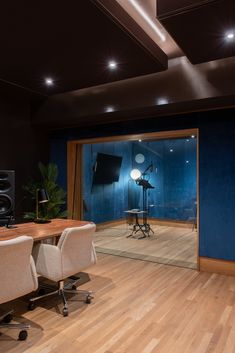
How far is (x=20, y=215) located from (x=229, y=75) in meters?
4.05

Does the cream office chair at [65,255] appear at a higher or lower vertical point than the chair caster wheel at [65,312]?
higher

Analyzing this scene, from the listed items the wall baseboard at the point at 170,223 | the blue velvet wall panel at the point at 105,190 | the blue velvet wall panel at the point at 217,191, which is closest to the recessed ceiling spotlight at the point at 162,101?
the blue velvet wall panel at the point at 217,191

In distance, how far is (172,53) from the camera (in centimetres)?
331

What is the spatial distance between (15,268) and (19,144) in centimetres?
331

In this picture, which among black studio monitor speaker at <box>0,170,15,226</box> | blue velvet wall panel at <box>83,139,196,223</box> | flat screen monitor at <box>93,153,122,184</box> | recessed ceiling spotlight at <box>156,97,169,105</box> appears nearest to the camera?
recessed ceiling spotlight at <box>156,97,169,105</box>

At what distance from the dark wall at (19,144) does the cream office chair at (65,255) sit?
2.51 m

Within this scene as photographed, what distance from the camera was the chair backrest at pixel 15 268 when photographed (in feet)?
6.32

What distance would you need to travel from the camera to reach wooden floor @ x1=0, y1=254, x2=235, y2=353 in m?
2.11

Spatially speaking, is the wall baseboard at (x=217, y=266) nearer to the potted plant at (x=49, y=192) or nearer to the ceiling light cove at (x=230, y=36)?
the potted plant at (x=49, y=192)

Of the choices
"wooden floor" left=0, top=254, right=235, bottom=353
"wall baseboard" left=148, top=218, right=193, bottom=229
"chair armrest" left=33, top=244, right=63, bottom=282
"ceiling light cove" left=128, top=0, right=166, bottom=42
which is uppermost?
"ceiling light cove" left=128, top=0, right=166, bottom=42

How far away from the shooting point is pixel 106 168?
6867mm

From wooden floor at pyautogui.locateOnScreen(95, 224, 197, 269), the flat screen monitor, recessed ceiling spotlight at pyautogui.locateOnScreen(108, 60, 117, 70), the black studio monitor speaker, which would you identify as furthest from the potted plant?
recessed ceiling spotlight at pyautogui.locateOnScreen(108, 60, 117, 70)

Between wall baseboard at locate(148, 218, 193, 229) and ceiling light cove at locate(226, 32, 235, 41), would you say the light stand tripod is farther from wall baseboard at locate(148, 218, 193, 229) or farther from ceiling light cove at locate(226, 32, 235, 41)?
ceiling light cove at locate(226, 32, 235, 41)

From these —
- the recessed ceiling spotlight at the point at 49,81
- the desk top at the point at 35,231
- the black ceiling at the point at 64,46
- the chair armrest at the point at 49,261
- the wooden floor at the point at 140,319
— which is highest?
the recessed ceiling spotlight at the point at 49,81
